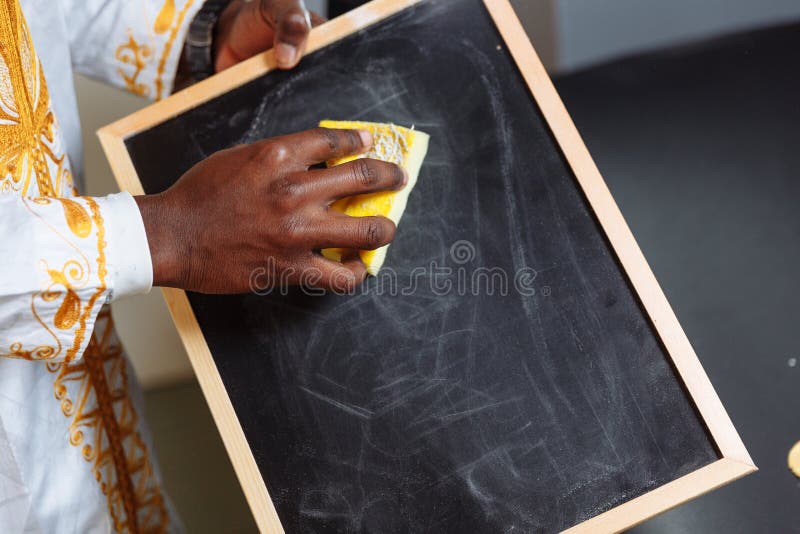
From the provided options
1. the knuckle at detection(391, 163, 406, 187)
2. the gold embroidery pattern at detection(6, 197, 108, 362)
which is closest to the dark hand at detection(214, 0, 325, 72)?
the knuckle at detection(391, 163, 406, 187)

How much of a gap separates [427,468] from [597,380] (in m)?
0.21


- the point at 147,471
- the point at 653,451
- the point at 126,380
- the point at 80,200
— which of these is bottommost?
the point at 653,451

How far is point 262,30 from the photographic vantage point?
1010mm

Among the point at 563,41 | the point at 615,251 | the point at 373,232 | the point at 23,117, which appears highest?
the point at 563,41

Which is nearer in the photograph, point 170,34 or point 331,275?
point 331,275

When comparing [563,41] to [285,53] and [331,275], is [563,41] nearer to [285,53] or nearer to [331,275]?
[285,53]

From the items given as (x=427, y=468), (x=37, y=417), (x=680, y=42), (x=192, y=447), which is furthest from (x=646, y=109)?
(x=192, y=447)

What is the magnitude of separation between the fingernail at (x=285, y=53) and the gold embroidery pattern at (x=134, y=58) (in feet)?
0.74

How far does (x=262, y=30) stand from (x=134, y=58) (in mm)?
192

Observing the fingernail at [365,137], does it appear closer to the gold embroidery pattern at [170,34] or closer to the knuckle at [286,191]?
the knuckle at [286,191]

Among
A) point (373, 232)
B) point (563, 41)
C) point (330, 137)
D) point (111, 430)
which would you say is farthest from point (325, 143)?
point (563, 41)

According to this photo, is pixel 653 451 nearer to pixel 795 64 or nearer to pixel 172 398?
pixel 795 64

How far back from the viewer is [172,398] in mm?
1756

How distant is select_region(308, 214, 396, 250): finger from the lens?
0.78m
